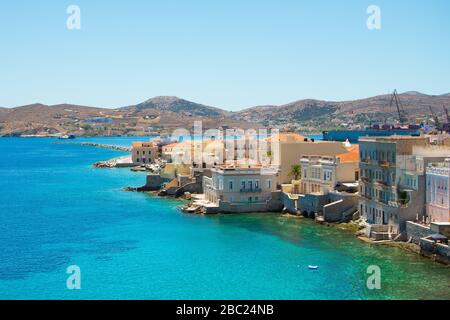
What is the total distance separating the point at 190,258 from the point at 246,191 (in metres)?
14.7

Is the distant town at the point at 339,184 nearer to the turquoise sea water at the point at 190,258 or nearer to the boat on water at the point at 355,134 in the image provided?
the turquoise sea water at the point at 190,258

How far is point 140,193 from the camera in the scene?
2388 inches

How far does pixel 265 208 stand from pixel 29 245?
55.5 ft

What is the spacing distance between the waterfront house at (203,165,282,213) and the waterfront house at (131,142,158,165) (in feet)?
161

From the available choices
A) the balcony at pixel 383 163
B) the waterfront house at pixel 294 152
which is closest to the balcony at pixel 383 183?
the balcony at pixel 383 163

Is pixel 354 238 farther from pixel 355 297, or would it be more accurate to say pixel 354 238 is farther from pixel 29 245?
pixel 29 245

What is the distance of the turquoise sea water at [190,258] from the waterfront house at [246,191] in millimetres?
1336

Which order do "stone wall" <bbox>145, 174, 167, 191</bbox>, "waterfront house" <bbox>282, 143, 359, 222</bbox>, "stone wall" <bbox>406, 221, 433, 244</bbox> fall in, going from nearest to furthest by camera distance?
"stone wall" <bbox>406, 221, 433, 244</bbox> → "waterfront house" <bbox>282, 143, 359, 222</bbox> → "stone wall" <bbox>145, 174, 167, 191</bbox>

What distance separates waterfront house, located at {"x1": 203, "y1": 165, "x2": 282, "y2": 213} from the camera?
4616 centimetres

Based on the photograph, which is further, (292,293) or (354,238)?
(354,238)

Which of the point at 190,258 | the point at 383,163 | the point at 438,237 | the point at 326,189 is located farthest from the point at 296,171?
the point at 438,237

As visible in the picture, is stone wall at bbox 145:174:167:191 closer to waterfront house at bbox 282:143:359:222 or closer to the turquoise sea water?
the turquoise sea water

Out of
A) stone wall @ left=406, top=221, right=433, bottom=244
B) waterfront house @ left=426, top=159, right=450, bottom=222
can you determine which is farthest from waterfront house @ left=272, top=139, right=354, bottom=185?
waterfront house @ left=426, top=159, right=450, bottom=222
